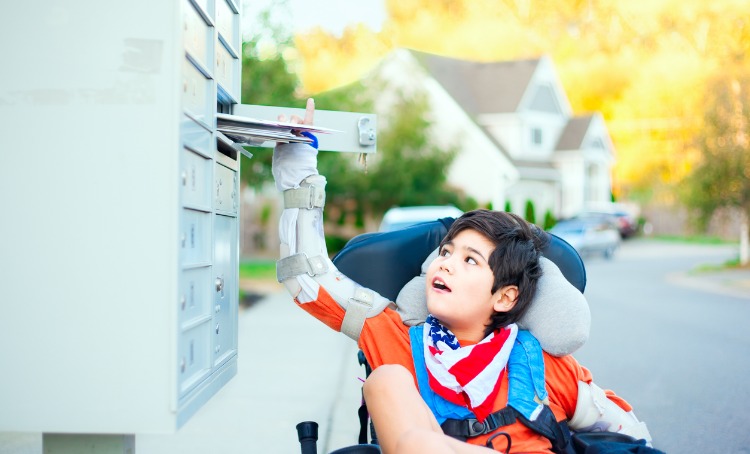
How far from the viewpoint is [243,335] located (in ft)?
30.9

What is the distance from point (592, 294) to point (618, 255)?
1323 cm

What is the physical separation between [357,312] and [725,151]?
18.1m

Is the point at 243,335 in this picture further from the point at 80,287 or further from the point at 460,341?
the point at 80,287

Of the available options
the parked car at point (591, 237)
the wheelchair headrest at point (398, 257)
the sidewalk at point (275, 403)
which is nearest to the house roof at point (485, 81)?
the parked car at point (591, 237)

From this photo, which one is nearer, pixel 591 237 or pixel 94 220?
pixel 94 220

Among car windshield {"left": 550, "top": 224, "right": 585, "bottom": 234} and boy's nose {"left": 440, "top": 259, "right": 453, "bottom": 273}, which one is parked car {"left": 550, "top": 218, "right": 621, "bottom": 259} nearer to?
car windshield {"left": 550, "top": 224, "right": 585, "bottom": 234}

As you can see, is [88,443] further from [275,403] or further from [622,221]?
[622,221]

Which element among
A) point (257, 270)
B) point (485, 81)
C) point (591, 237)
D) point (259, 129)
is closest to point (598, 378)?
point (259, 129)

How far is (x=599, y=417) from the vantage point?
10.6 feet

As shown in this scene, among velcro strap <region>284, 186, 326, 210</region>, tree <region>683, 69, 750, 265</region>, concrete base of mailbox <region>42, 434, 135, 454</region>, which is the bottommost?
concrete base of mailbox <region>42, 434, 135, 454</region>

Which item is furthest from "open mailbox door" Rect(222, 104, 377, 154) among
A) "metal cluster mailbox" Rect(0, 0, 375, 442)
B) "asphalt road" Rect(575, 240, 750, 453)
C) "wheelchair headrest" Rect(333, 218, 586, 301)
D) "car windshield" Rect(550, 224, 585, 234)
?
"car windshield" Rect(550, 224, 585, 234)

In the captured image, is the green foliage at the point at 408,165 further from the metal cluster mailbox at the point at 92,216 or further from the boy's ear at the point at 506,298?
the metal cluster mailbox at the point at 92,216

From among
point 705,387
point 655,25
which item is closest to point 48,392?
point 705,387

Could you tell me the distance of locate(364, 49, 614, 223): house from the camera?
31359 mm
